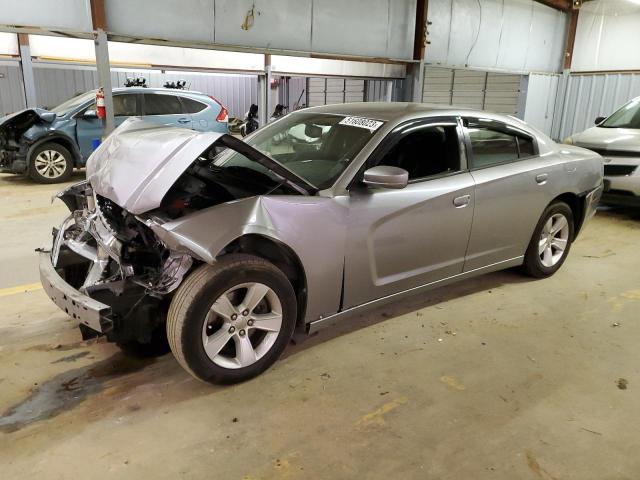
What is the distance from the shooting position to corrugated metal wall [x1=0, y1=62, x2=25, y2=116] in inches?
575

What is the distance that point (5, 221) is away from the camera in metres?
5.95

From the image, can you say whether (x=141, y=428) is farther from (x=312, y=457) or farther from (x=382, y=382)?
(x=382, y=382)

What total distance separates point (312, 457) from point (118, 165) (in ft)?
5.74

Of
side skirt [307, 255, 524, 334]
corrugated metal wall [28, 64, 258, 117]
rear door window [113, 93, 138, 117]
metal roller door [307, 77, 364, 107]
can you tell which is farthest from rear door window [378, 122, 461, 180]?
metal roller door [307, 77, 364, 107]

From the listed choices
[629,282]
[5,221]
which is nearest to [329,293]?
[629,282]

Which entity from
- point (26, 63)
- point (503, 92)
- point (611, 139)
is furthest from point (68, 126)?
point (503, 92)

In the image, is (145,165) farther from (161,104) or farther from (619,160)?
(161,104)

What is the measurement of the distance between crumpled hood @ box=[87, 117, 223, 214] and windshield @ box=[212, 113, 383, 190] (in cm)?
58

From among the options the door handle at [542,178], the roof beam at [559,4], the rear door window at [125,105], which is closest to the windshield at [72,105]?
the rear door window at [125,105]

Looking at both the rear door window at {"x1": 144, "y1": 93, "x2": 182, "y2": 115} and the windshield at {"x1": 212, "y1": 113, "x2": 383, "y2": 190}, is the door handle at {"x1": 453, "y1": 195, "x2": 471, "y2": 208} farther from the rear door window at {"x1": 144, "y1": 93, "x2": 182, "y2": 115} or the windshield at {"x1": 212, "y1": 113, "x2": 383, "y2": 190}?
the rear door window at {"x1": 144, "y1": 93, "x2": 182, "y2": 115}

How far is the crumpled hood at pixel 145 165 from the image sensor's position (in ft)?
7.76

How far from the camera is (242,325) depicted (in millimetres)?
2607

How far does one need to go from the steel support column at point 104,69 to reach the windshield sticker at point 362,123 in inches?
171

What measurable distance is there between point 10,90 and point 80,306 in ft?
51.2
